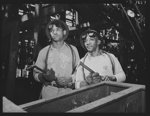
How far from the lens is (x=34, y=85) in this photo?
2.74m

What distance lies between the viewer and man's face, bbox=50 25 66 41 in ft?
8.97

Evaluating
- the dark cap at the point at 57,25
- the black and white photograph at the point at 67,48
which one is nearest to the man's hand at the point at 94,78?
the black and white photograph at the point at 67,48

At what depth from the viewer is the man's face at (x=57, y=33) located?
2.74 m

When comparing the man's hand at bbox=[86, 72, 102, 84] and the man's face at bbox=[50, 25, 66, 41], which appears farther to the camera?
the man's face at bbox=[50, 25, 66, 41]

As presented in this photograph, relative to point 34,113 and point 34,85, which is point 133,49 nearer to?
point 34,85

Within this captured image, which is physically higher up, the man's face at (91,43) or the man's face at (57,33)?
the man's face at (57,33)

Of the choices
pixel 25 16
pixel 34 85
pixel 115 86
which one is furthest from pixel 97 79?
pixel 25 16

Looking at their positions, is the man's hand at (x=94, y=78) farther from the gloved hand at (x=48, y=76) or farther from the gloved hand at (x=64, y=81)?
the gloved hand at (x=48, y=76)

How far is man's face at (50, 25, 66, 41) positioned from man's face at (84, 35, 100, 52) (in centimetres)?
37

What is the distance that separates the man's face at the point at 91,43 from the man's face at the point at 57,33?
14.6 inches

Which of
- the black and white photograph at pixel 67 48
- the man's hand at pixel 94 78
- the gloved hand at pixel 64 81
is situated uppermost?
the black and white photograph at pixel 67 48

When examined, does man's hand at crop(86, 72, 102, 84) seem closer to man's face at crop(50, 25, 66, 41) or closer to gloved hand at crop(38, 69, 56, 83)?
gloved hand at crop(38, 69, 56, 83)

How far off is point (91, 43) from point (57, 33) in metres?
0.54

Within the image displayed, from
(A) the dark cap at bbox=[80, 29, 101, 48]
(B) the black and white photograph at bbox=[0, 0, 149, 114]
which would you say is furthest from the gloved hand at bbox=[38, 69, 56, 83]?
(A) the dark cap at bbox=[80, 29, 101, 48]
